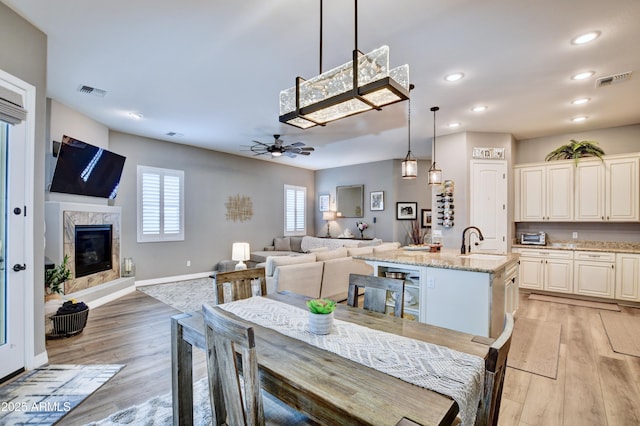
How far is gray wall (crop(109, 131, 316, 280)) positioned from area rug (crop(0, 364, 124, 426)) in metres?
3.63

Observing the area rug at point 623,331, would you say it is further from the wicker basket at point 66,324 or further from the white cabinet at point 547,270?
the wicker basket at point 66,324

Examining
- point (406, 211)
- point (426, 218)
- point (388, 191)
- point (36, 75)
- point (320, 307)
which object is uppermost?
point (36, 75)

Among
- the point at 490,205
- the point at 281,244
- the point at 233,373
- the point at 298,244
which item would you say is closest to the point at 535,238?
the point at 490,205

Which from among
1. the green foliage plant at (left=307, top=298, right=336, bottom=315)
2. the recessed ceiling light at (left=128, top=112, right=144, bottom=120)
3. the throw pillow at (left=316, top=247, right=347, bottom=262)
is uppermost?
the recessed ceiling light at (left=128, top=112, right=144, bottom=120)

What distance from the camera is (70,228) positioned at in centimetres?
452

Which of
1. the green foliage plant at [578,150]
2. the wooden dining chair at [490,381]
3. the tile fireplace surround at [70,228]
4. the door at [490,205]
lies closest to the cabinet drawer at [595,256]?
the door at [490,205]

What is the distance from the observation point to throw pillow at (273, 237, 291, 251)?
8617 mm

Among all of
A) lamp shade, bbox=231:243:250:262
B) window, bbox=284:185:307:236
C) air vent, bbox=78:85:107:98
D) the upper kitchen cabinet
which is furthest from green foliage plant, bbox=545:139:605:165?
air vent, bbox=78:85:107:98

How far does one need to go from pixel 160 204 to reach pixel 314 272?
13.3 ft

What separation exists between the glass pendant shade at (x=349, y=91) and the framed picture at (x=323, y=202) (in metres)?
7.57

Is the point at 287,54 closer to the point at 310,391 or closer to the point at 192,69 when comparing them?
the point at 192,69

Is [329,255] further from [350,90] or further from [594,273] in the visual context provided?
[594,273]

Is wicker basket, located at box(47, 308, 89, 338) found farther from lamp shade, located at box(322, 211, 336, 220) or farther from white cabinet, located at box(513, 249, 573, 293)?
white cabinet, located at box(513, 249, 573, 293)

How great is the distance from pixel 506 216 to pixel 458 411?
5525 millimetres
